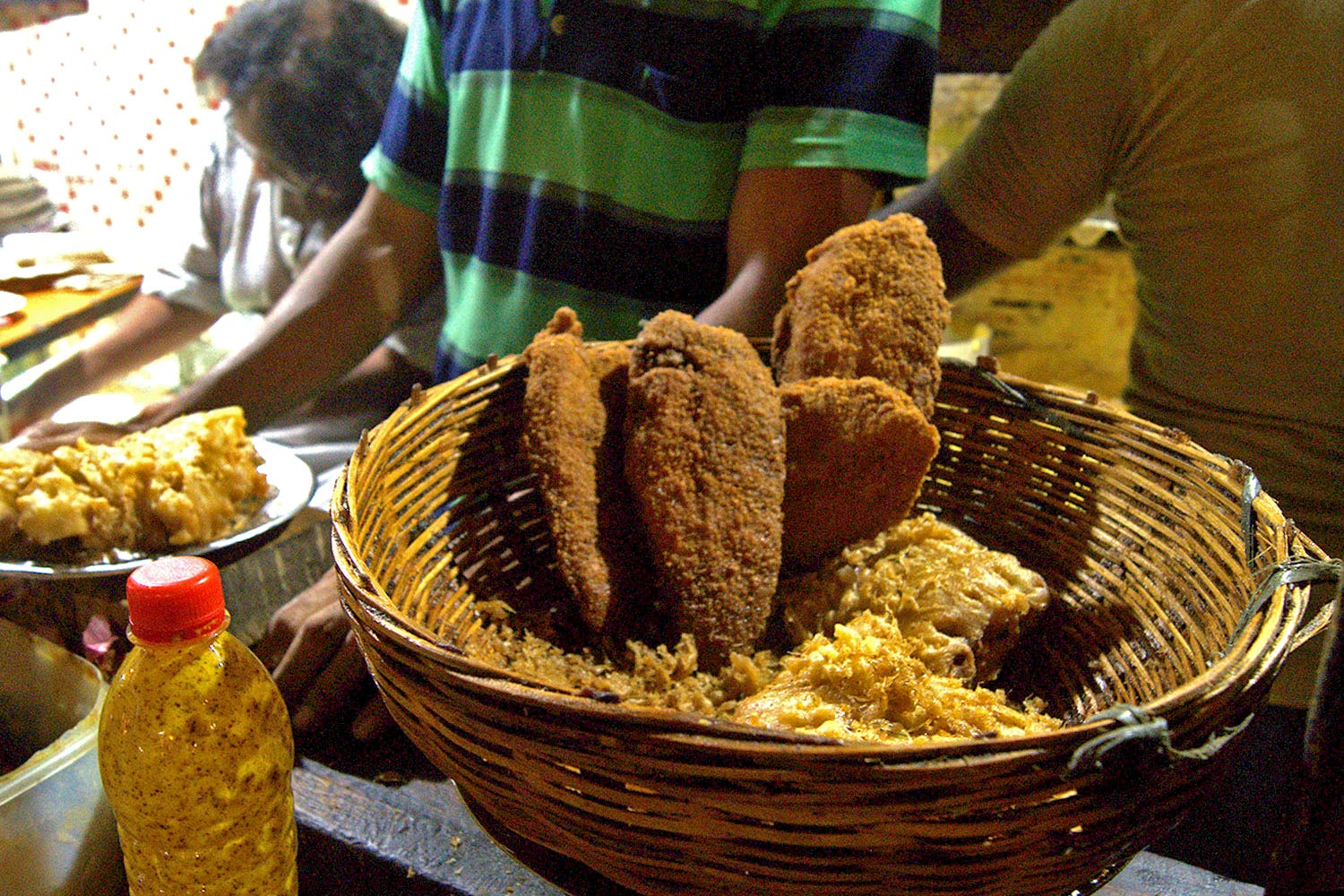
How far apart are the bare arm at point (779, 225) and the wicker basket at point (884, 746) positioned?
1.76ft

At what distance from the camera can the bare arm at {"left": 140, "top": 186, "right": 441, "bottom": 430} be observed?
1860 millimetres

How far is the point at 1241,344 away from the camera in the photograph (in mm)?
1322

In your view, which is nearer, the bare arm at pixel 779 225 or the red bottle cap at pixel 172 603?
the red bottle cap at pixel 172 603

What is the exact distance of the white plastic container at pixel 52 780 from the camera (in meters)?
0.78

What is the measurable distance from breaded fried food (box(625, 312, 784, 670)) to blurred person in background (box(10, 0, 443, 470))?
1.18 m

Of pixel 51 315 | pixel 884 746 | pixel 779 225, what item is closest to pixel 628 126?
pixel 779 225

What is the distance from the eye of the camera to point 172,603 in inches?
25.9

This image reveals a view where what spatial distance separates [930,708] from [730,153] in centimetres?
103

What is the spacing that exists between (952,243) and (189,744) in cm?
137

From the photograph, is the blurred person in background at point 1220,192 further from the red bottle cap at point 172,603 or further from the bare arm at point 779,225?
the red bottle cap at point 172,603

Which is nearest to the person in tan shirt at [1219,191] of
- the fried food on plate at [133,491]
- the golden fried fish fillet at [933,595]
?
the golden fried fish fillet at [933,595]

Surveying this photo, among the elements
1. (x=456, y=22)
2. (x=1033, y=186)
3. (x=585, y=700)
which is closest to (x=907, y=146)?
(x=1033, y=186)

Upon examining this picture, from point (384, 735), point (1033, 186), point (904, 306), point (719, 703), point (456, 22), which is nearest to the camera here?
point (719, 703)

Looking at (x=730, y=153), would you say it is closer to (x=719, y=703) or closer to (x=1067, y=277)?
(x=719, y=703)
